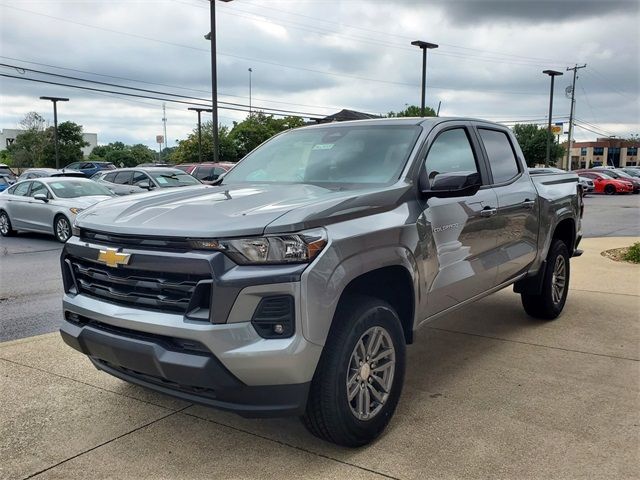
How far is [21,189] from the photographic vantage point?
14.5 m

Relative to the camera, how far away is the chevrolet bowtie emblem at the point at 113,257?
3.13m

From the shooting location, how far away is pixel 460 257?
420cm

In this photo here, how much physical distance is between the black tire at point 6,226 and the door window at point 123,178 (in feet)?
12.8

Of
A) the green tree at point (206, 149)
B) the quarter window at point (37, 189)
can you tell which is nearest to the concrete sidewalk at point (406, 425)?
the quarter window at point (37, 189)

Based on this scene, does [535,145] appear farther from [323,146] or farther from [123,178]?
[323,146]

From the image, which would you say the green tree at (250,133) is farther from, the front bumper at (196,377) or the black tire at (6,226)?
the front bumper at (196,377)

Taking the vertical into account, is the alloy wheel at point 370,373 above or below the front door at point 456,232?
below

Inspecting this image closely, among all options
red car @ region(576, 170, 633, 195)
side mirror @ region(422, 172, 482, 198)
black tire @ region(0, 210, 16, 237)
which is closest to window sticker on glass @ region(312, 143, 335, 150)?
side mirror @ region(422, 172, 482, 198)

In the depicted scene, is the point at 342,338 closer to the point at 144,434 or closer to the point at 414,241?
the point at 414,241

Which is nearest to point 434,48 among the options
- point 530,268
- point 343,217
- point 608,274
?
point 608,274

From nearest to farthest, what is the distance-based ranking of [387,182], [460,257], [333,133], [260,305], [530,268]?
[260,305] < [387,182] < [460,257] < [333,133] < [530,268]

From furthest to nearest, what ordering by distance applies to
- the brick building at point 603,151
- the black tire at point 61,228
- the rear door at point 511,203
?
the brick building at point 603,151 < the black tire at point 61,228 < the rear door at point 511,203

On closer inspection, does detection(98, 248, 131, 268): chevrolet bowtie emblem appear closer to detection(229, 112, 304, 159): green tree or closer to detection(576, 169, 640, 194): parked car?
detection(576, 169, 640, 194): parked car

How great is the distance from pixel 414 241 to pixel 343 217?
0.64 m
